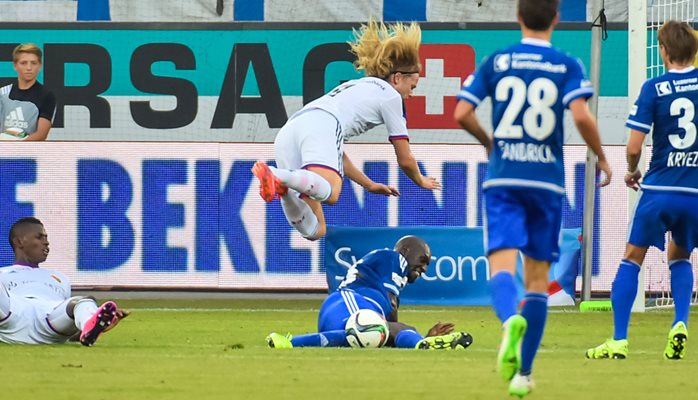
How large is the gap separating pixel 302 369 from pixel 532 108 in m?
2.10

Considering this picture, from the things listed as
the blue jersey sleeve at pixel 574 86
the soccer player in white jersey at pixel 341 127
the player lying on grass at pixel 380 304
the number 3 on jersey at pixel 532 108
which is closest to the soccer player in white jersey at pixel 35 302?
the player lying on grass at pixel 380 304

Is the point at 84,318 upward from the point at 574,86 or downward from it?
downward

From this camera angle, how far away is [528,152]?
23.4 ft

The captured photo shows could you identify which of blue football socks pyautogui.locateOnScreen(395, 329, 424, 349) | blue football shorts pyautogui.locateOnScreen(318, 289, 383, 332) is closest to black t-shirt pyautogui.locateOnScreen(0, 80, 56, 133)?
blue football shorts pyautogui.locateOnScreen(318, 289, 383, 332)

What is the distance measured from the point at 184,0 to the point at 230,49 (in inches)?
64.1

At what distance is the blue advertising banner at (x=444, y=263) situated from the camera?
15102mm

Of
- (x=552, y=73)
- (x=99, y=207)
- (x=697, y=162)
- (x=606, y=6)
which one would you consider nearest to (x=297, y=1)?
(x=606, y=6)

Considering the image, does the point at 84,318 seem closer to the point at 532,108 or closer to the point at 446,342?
the point at 446,342

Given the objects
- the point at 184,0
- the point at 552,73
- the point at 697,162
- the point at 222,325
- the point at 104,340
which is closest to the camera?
the point at 552,73

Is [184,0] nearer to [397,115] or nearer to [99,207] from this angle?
[99,207]

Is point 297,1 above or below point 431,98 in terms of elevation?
above

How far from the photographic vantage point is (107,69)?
19344 millimetres

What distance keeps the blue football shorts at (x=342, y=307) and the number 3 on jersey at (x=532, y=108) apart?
3301 millimetres

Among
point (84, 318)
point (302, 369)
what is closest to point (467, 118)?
point (302, 369)
